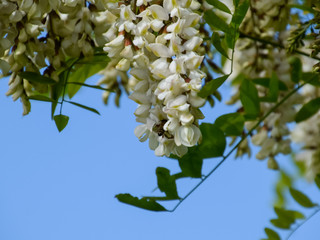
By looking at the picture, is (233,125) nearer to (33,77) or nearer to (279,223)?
(279,223)

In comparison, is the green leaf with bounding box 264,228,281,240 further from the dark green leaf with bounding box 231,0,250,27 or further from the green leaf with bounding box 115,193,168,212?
the dark green leaf with bounding box 231,0,250,27

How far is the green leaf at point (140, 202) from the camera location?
0.86 meters

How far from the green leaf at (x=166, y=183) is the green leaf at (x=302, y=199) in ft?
0.87

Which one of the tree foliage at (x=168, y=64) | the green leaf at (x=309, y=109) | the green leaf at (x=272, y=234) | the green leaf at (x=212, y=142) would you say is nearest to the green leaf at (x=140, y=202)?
the tree foliage at (x=168, y=64)

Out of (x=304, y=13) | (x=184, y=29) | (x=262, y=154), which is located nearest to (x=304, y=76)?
(x=304, y=13)

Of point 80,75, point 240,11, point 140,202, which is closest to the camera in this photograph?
point 240,11

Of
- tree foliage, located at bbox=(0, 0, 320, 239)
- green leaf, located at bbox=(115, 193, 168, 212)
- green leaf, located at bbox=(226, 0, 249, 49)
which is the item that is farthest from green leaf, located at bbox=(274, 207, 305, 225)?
green leaf, located at bbox=(226, 0, 249, 49)

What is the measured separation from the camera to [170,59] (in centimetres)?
65

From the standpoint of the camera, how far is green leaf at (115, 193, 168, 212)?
86cm

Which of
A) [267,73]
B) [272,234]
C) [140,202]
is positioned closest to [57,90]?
[140,202]

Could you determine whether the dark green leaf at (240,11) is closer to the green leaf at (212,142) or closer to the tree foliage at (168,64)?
the tree foliage at (168,64)

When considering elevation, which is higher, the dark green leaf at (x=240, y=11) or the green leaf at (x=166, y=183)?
the dark green leaf at (x=240, y=11)

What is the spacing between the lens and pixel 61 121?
0.88 metres

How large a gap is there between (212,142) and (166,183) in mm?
101
